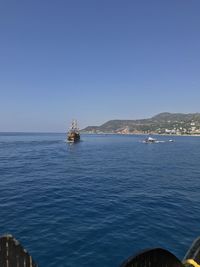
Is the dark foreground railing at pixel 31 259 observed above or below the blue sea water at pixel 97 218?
above

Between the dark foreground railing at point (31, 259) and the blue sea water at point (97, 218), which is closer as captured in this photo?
the dark foreground railing at point (31, 259)

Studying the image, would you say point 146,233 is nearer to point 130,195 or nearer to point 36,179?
point 130,195

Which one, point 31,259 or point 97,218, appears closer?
point 31,259

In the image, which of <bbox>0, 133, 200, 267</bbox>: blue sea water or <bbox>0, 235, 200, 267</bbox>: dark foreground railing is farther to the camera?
<bbox>0, 133, 200, 267</bbox>: blue sea water

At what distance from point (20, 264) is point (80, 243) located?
1427cm

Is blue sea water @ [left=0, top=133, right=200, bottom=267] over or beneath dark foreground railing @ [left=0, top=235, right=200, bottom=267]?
beneath

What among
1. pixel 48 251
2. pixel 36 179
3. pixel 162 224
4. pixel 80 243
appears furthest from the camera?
pixel 36 179

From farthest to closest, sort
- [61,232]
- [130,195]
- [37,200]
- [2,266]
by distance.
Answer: [130,195], [37,200], [61,232], [2,266]

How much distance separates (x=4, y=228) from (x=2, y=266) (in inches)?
706

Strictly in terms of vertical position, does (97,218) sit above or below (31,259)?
below

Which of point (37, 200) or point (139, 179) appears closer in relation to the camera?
point (37, 200)

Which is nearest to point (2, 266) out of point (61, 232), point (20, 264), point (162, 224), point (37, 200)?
point (20, 264)

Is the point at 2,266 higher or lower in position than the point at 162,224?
higher

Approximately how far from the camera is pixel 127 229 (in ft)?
67.1
